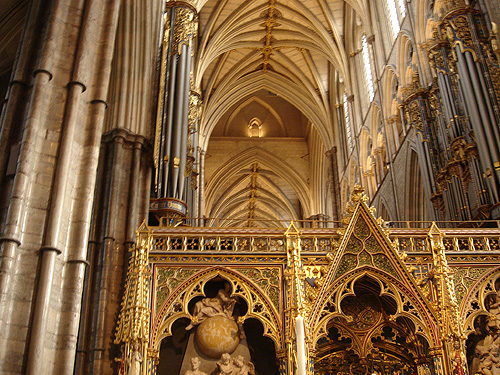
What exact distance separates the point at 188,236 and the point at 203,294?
3.61 ft

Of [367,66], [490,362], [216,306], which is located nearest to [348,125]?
[367,66]

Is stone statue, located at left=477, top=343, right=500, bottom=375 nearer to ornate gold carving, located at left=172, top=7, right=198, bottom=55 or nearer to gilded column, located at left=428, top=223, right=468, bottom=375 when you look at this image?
gilded column, located at left=428, top=223, right=468, bottom=375

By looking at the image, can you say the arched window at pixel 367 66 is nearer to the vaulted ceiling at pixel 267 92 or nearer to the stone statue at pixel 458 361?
the vaulted ceiling at pixel 267 92

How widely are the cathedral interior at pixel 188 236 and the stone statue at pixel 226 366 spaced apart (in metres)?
0.03

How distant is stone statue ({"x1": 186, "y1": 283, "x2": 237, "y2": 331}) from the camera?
9.82 m

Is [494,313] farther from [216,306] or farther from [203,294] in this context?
[203,294]

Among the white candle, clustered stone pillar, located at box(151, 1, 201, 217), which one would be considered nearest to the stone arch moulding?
clustered stone pillar, located at box(151, 1, 201, 217)

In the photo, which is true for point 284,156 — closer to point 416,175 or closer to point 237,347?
point 416,175

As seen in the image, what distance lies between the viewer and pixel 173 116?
13344mm

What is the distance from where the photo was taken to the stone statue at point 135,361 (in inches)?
343

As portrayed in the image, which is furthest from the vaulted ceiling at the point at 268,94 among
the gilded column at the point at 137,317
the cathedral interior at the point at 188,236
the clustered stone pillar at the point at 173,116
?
the gilded column at the point at 137,317

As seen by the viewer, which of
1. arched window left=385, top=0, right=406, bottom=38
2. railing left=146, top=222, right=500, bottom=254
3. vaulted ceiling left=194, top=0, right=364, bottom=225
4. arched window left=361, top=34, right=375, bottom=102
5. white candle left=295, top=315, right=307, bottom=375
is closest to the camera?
white candle left=295, top=315, right=307, bottom=375

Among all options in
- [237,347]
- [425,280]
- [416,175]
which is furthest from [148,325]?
[416,175]

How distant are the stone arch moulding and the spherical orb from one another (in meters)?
0.36
